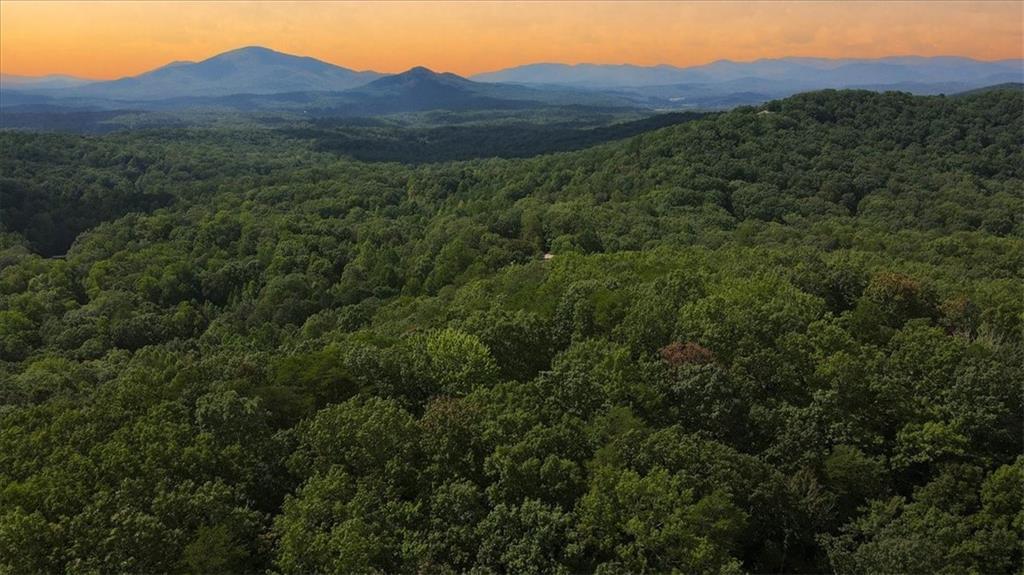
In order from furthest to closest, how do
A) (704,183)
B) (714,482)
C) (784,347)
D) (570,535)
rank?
(704,183), (784,347), (714,482), (570,535)

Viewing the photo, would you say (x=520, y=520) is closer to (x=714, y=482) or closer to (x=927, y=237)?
(x=714, y=482)

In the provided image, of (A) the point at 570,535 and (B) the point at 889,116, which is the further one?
(B) the point at 889,116

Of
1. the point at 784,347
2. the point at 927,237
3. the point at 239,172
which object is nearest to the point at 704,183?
the point at 927,237

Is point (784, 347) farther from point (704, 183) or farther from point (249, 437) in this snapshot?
point (704, 183)

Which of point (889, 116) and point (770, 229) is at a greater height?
point (889, 116)

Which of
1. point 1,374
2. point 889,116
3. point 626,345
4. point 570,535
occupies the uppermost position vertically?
point 889,116

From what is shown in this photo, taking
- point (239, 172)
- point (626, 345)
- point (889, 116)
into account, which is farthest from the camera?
point (239, 172)

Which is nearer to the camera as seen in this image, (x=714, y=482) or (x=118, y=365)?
(x=714, y=482)

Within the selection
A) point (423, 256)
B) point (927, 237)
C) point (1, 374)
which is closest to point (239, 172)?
point (423, 256)

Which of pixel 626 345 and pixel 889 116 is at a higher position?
pixel 889 116
